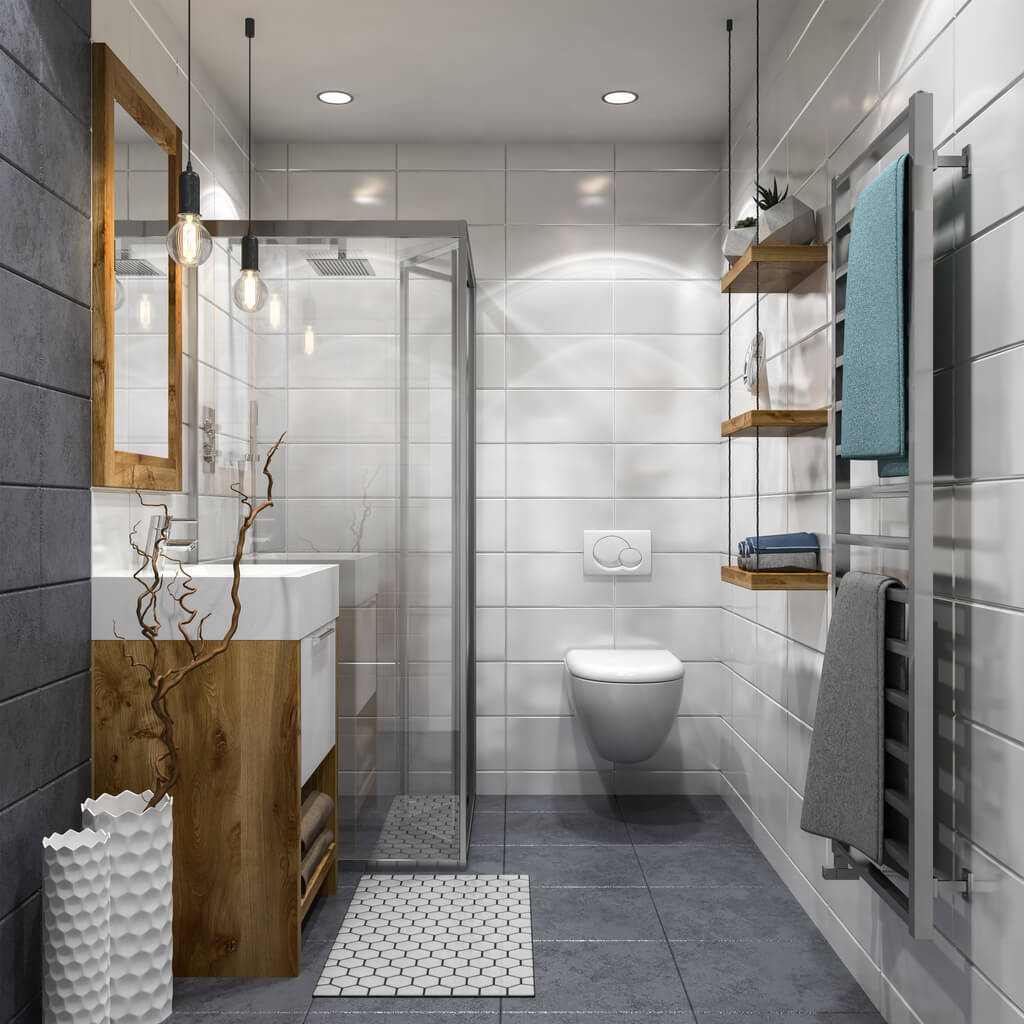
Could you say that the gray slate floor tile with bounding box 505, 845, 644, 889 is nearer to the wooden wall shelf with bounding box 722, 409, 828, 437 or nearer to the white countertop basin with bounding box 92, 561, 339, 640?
the white countertop basin with bounding box 92, 561, 339, 640

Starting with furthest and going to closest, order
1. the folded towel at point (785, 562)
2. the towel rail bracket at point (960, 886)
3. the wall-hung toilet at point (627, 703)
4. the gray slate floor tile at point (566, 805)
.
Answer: the gray slate floor tile at point (566, 805), the wall-hung toilet at point (627, 703), the folded towel at point (785, 562), the towel rail bracket at point (960, 886)

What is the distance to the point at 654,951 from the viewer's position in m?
2.22

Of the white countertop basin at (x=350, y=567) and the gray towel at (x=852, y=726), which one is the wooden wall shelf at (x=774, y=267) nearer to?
the gray towel at (x=852, y=726)

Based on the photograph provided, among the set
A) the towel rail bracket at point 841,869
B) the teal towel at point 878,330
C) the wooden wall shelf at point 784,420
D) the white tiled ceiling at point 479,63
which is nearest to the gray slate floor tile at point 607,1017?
the towel rail bracket at point 841,869

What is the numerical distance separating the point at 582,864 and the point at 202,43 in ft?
9.05

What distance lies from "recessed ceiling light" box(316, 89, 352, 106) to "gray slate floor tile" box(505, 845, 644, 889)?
258 cm

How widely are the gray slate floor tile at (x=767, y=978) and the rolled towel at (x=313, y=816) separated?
0.95 m

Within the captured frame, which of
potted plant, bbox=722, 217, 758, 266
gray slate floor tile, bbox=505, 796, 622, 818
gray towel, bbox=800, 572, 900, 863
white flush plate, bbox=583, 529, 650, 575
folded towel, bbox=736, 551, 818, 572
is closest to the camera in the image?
gray towel, bbox=800, 572, 900, 863

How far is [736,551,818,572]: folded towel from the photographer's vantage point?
2.29 metres

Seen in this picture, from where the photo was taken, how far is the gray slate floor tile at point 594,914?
2.32 metres

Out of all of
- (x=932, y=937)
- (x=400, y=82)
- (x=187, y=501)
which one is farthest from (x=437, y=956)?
(x=400, y=82)

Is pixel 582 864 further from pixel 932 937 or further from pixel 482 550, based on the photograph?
pixel 932 937

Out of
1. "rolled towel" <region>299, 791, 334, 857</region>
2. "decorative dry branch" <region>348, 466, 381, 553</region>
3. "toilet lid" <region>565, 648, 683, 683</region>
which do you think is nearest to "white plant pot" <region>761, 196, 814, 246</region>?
"decorative dry branch" <region>348, 466, 381, 553</region>

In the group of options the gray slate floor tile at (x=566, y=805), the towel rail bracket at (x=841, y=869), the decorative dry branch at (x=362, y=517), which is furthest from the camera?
the gray slate floor tile at (x=566, y=805)
